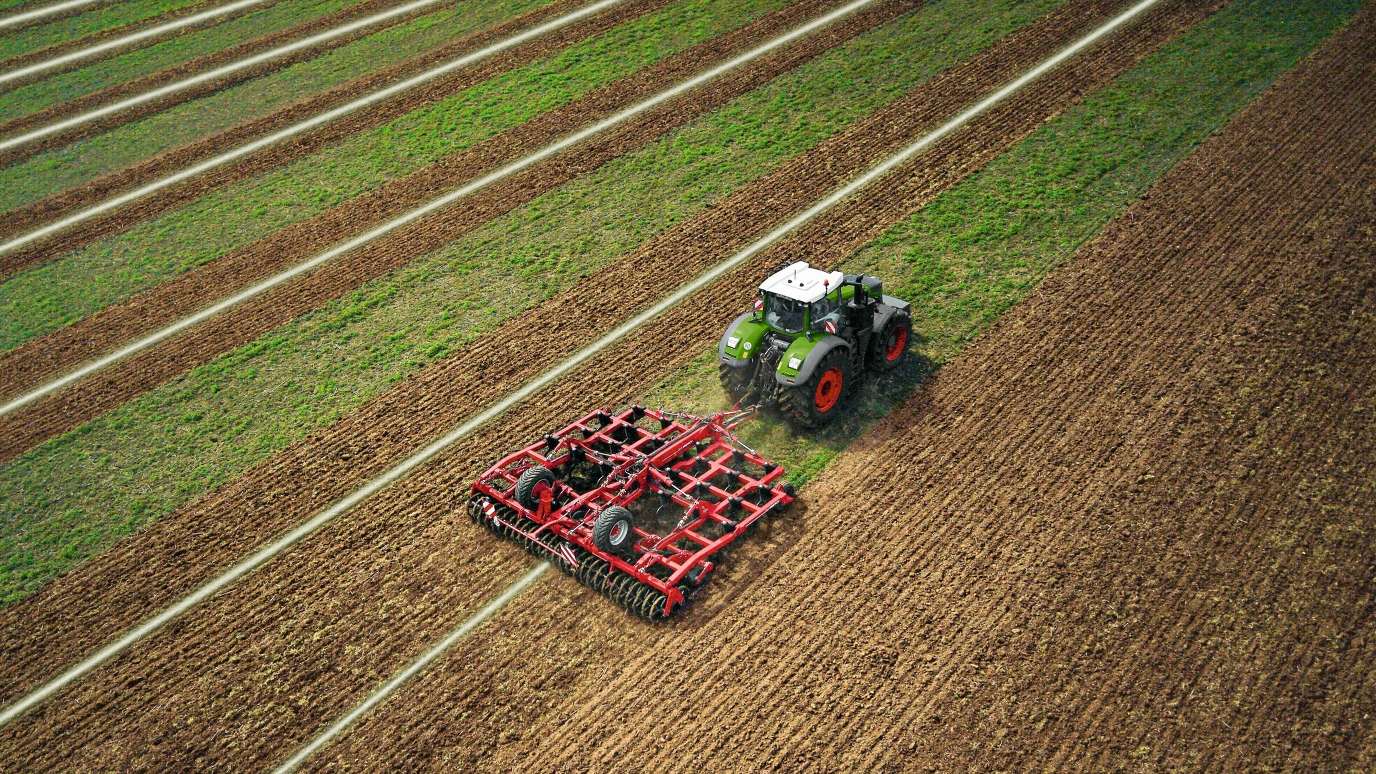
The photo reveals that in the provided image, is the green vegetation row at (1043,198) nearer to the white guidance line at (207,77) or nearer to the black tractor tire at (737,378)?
the black tractor tire at (737,378)

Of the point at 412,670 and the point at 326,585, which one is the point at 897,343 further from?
the point at 326,585

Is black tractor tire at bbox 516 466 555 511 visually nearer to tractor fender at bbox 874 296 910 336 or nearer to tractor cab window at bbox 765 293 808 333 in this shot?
tractor cab window at bbox 765 293 808 333

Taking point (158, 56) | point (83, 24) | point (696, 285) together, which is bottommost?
point (696, 285)

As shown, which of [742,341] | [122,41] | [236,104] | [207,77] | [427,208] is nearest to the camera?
[742,341]

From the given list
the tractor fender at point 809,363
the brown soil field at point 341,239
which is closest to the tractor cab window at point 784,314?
the tractor fender at point 809,363

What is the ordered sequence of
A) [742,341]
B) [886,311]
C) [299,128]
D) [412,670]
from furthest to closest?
[299,128], [886,311], [742,341], [412,670]

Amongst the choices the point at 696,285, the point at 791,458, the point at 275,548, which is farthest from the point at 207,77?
the point at 791,458
